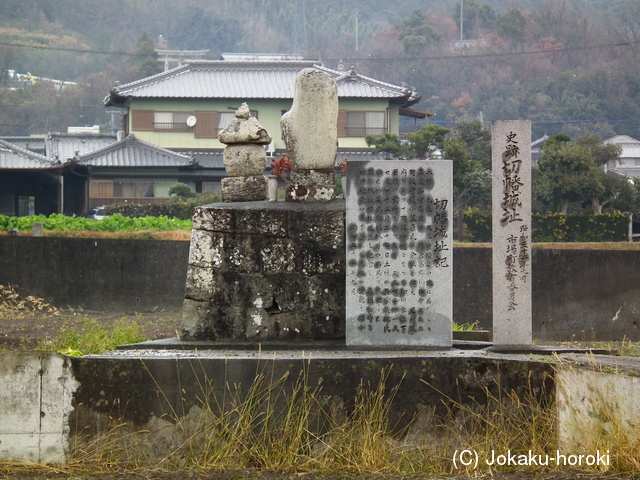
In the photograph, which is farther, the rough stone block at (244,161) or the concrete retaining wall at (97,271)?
the concrete retaining wall at (97,271)

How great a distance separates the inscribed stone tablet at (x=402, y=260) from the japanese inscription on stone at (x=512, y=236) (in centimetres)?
52

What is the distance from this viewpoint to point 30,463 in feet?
25.9

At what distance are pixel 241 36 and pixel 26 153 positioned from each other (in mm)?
72297

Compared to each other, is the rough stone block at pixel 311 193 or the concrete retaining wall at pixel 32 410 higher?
the rough stone block at pixel 311 193

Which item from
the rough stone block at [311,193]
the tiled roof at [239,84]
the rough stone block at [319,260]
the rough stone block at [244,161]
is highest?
the tiled roof at [239,84]

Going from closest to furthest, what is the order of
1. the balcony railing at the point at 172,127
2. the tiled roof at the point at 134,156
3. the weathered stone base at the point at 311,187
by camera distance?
the weathered stone base at the point at 311,187 → the tiled roof at the point at 134,156 → the balcony railing at the point at 172,127

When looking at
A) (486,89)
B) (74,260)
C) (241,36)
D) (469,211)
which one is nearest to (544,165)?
(469,211)

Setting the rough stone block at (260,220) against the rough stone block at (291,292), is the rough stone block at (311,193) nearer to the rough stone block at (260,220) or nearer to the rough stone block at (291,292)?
the rough stone block at (260,220)

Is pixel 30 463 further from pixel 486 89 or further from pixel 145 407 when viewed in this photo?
pixel 486 89


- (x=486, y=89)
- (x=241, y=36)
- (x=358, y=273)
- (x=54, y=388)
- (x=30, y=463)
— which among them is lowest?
(x=30, y=463)

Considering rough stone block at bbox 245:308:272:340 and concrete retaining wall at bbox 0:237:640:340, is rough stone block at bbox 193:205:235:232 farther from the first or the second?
concrete retaining wall at bbox 0:237:640:340

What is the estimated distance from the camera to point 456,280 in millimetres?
19688

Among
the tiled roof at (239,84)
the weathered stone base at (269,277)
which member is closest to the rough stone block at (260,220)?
the weathered stone base at (269,277)

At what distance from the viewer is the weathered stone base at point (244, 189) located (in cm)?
1145
